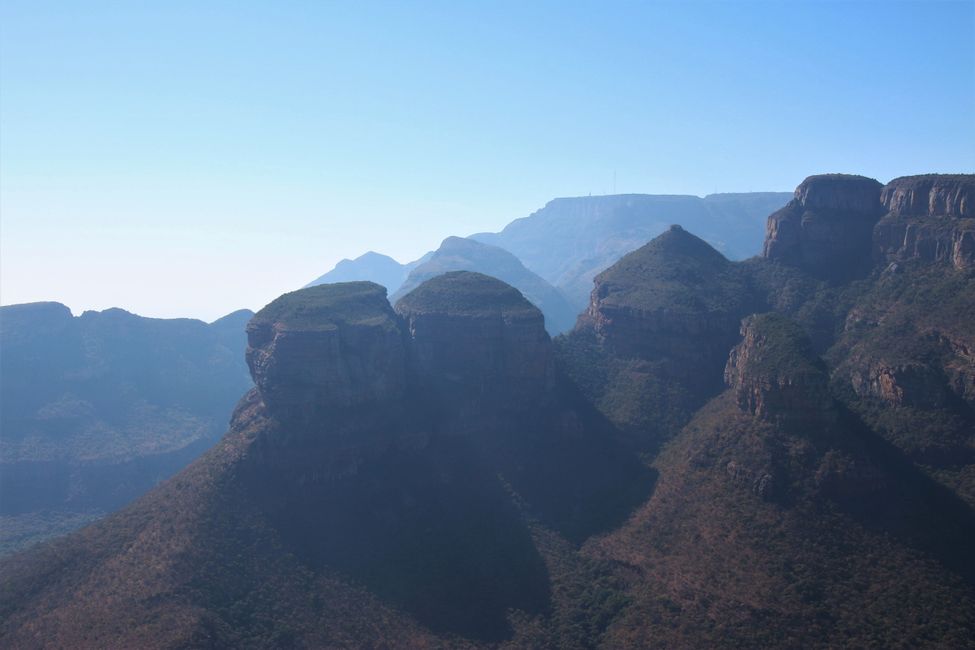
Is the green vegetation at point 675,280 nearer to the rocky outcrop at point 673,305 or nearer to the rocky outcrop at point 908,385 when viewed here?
the rocky outcrop at point 673,305

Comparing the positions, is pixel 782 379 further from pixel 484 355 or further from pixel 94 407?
pixel 94 407

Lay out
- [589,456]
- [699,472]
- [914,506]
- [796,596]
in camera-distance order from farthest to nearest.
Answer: [589,456]
[699,472]
[914,506]
[796,596]

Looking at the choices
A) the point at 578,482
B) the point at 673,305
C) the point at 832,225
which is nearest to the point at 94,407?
the point at 578,482

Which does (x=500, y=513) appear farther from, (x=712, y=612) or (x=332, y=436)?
(x=712, y=612)

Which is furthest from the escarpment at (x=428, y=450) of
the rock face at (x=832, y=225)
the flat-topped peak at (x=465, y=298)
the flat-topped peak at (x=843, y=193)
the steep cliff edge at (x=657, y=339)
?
the flat-topped peak at (x=843, y=193)

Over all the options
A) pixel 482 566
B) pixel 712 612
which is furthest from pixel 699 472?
pixel 482 566

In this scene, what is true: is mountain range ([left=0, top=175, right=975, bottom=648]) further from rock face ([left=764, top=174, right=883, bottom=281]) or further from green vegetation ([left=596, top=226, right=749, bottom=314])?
green vegetation ([left=596, top=226, right=749, bottom=314])

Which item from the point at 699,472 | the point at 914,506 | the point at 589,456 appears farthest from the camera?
the point at 589,456
